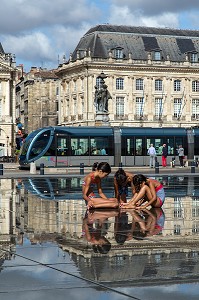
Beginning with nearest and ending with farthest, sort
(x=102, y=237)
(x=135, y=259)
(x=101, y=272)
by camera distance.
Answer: (x=101, y=272) < (x=135, y=259) < (x=102, y=237)

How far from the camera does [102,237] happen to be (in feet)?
38.7

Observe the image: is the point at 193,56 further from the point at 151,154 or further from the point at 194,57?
the point at 151,154

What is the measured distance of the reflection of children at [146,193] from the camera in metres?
15.9

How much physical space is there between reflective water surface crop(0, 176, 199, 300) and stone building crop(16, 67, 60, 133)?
351 feet

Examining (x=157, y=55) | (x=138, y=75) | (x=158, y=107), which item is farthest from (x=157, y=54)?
(x=158, y=107)

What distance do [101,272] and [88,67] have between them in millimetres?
91397

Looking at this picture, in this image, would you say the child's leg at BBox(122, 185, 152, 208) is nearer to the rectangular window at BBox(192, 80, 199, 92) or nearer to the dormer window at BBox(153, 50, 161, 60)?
the dormer window at BBox(153, 50, 161, 60)

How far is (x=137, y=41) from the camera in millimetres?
101000

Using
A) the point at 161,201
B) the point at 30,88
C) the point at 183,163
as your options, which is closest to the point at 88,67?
the point at 30,88

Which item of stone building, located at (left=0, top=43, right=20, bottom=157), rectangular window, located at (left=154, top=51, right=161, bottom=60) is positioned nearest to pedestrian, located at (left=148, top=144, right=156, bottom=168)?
stone building, located at (left=0, top=43, right=20, bottom=157)

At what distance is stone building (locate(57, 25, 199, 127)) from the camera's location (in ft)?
328

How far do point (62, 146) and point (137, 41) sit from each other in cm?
5439

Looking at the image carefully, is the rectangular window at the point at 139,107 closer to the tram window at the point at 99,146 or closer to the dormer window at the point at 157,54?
the dormer window at the point at 157,54

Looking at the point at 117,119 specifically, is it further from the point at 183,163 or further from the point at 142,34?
the point at 183,163
